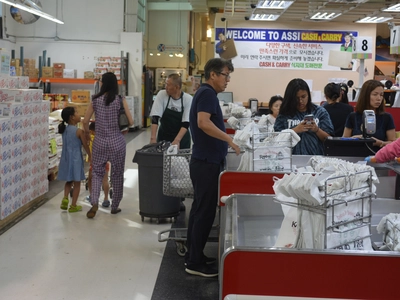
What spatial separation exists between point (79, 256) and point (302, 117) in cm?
226

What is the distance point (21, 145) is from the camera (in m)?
6.20

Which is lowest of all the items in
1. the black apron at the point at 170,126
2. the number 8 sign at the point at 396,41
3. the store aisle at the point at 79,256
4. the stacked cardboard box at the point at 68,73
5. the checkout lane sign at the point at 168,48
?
the store aisle at the point at 79,256

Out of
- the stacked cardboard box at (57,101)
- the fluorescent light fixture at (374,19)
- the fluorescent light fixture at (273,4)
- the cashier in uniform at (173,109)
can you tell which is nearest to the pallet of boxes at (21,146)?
the cashier in uniform at (173,109)

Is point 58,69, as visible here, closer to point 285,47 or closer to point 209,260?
point 285,47

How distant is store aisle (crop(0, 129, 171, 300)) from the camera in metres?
4.20

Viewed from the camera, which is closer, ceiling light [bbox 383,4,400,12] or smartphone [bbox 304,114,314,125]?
smartphone [bbox 304,114,314,125]

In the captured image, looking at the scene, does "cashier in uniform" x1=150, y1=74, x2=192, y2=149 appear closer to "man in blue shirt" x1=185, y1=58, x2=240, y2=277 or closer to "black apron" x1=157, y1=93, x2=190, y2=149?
"black apron" x1=157, y1=93, x2=190, y2=149

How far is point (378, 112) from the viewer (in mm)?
4922

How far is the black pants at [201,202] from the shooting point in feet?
13.6

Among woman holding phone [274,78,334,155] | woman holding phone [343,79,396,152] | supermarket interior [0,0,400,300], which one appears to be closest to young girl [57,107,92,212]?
supermarket interior [0,0,400,300]

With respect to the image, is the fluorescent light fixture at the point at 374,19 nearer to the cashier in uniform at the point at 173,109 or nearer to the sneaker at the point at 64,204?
the cashier in uniform at the point at 173,109

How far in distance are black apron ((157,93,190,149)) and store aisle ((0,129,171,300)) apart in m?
0.95

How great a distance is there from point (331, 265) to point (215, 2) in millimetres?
23541

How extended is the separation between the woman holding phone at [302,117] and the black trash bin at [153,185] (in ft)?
6.02
